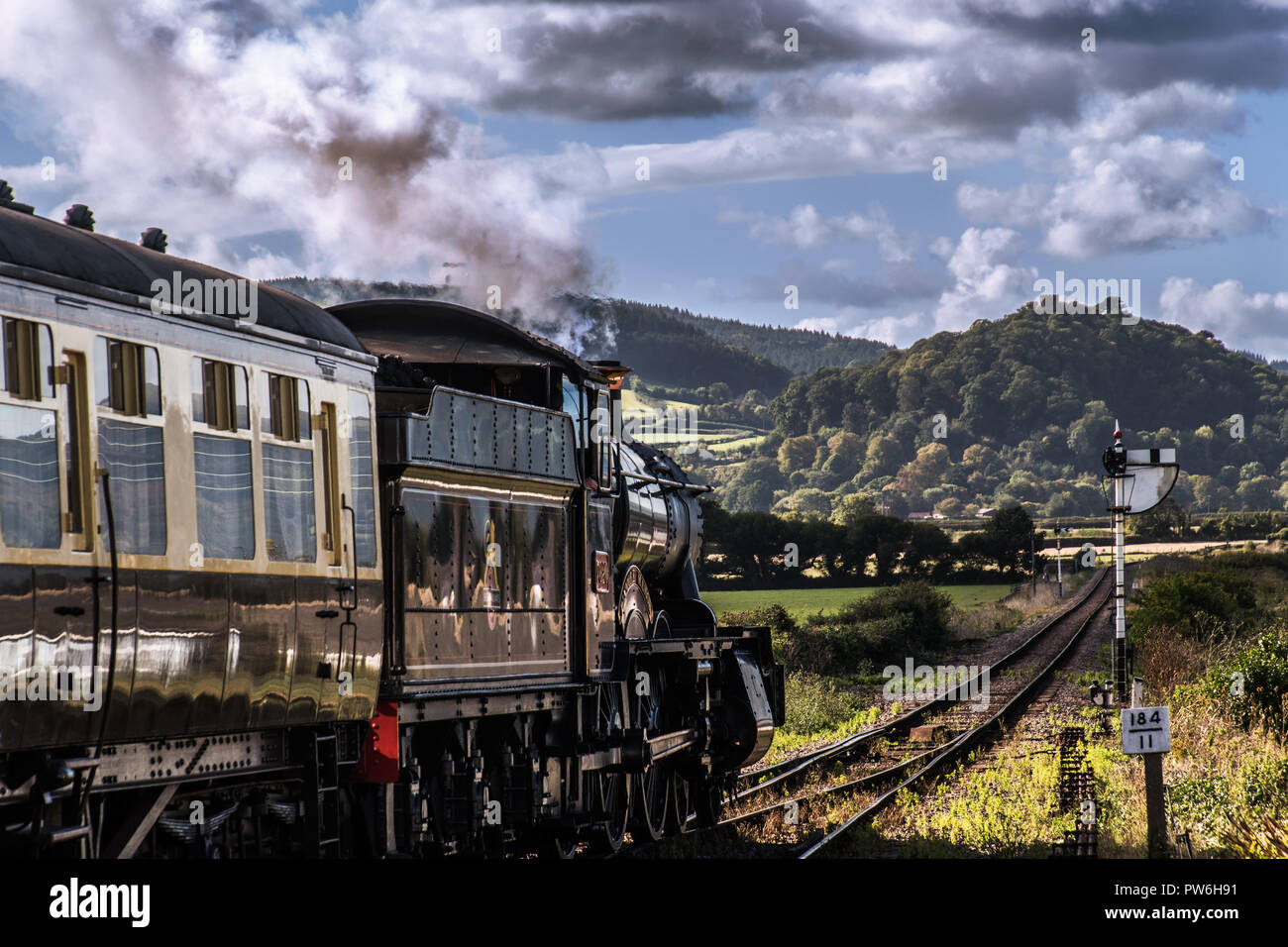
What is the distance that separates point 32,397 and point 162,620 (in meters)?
1.35

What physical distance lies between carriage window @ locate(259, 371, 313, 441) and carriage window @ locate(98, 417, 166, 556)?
977mm

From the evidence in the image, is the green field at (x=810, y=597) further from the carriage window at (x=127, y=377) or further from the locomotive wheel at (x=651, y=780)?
the carriage window at (x=127, y=377)

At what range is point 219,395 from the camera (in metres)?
8.09

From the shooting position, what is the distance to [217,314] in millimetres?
8117

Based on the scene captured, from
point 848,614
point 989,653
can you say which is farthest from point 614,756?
point 848,614

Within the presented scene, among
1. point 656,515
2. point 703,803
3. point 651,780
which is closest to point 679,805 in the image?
point 703,803

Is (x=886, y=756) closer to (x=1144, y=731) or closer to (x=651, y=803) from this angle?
(x=651, y=803)

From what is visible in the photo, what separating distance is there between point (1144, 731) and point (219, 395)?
7875 mm

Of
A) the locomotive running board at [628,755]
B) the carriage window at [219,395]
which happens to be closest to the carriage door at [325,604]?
the carriage window at [219,395]

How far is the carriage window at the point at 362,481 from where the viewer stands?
934cm

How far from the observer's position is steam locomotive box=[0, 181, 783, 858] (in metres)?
6.88

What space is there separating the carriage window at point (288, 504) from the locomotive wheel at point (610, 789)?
16.5ft

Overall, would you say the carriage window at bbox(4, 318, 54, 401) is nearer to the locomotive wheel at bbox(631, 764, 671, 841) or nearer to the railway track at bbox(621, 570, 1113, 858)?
the railway track at bbox(621, 570, 1113, 858)
